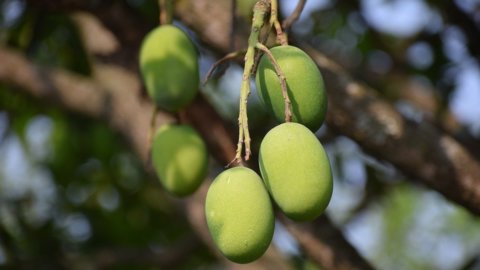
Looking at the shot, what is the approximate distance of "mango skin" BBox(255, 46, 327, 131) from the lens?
88 cm

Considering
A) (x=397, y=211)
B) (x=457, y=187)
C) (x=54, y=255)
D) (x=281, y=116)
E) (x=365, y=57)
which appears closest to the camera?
(x=281, y=116)

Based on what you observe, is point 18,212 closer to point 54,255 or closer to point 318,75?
point 54,255

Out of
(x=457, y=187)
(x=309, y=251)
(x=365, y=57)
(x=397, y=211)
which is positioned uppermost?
(x=457, y=187)

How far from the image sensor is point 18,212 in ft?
7.86

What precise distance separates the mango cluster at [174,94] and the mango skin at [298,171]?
1.07 feet

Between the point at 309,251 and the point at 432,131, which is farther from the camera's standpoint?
the point at 309,251

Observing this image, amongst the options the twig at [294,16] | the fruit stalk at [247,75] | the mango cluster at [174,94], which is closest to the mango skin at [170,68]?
the mango cluster at [174,94]

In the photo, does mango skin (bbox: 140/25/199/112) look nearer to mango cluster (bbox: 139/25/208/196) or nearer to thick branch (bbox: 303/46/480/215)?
mango cluster (bbox: 139/25/208/196)

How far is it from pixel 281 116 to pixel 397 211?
643 cm

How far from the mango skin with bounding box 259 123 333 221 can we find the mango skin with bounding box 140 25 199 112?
1.05 feet

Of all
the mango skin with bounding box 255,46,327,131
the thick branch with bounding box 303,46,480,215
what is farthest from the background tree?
the mango skin with bounding box 255,46,327,131

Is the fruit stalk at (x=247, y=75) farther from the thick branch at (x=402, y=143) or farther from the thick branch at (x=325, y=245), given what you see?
the thick branch at (x=325, y=245)

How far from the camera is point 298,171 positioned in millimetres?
812

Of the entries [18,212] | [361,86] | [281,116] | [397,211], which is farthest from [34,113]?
[397,211]
